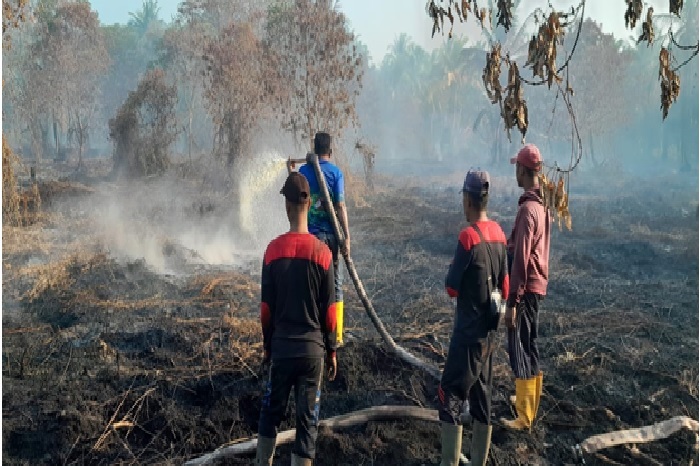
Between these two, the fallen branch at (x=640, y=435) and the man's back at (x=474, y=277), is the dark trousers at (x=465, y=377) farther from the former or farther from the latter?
the fallen branch at (x=640, y=435)

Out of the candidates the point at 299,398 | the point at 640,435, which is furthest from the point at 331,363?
the point at 640,435

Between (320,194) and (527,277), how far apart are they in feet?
6.30

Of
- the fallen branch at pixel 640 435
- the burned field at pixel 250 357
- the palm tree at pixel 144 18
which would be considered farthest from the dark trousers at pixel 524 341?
the palm tree at pixel 144 18

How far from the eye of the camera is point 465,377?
132 inches

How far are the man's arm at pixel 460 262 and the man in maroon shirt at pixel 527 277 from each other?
75cm

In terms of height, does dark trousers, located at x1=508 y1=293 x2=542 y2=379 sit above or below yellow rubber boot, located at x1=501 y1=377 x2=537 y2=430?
above

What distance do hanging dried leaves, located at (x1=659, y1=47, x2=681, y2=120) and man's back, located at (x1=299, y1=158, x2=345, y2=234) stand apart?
2588 millimetres

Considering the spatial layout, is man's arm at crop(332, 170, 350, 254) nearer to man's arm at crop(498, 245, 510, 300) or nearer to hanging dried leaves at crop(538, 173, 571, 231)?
man's arm at crop(498, 245, 510, 300)

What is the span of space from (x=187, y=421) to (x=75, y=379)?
1510mm

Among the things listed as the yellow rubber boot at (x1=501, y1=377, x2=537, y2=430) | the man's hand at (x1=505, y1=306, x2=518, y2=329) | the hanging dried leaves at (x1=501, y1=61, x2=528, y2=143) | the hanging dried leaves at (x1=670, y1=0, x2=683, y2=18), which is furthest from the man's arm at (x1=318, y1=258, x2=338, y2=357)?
the hanging dried leaves at (x1=670, y1=0, x2=683, y2=18)

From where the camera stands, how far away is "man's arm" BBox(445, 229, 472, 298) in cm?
335

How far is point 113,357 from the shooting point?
5645mm

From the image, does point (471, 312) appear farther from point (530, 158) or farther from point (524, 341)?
point (530, 158)

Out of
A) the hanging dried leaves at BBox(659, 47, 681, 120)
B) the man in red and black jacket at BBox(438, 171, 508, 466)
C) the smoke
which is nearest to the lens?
the hanging dried leaves at BBox(659, 47, 681, 120)
